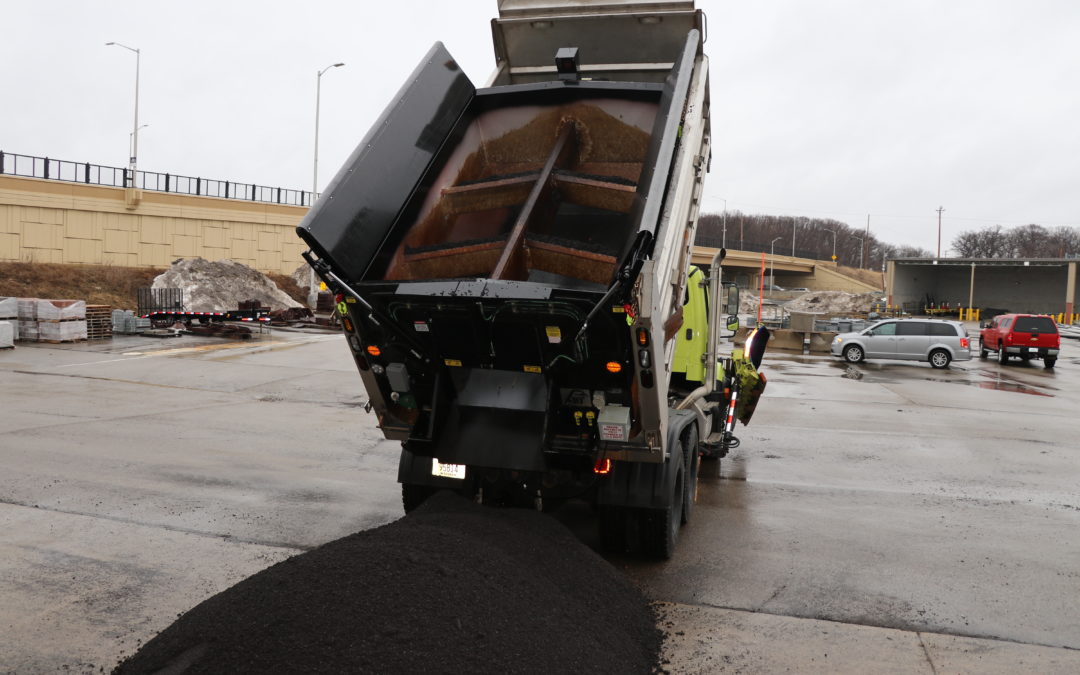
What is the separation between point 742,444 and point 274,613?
27.9 ft

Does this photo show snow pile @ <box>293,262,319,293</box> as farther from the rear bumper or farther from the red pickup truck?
the rear bumper

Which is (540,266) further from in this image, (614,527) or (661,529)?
(661,529)

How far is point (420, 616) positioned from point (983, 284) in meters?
72.3

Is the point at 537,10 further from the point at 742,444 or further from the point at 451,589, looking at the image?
the point at 742,444

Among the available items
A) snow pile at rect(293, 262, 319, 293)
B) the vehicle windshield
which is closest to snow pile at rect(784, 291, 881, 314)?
snow pile at rect(293, 262, 319, 293)

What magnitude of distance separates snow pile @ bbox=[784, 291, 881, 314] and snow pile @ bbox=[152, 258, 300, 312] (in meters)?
47.7

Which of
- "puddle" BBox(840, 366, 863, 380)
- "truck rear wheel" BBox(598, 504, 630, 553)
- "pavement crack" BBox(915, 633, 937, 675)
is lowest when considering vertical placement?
"pavement crack" BBox(915, 633, 937, 675)

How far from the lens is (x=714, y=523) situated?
23.9ft

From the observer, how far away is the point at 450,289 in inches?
196

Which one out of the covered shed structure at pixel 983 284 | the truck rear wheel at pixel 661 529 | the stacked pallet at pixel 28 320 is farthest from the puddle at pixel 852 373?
the covered shed structure at pixel 983 284

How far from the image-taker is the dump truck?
199 inches

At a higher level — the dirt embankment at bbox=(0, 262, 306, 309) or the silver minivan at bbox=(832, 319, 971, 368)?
the dirt embankment at bbox=(0, 262, 306, 309)

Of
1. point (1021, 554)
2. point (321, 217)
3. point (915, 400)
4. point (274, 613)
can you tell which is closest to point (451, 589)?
point (274, 613)

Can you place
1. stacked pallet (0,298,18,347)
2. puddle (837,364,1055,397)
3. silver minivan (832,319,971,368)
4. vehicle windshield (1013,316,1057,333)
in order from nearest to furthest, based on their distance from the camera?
1. puddle (837,364,1055,397)
2. stacked pallet (0,298,18,347)
3. silver minivan (832,319,971,368)
4. vehicle windshield (1013,316,1057,333)
